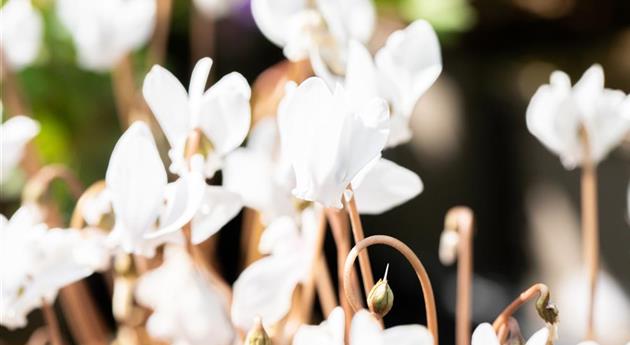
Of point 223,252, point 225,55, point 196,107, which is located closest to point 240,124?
point 196,107

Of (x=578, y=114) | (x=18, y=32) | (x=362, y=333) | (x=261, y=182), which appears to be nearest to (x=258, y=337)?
(x=362, y=333)

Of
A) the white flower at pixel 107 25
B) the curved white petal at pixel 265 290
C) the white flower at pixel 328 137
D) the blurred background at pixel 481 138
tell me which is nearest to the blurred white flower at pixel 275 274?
Result: the curved white petal at pixel 265 290

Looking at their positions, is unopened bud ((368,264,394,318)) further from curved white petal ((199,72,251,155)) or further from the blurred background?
the blurred background

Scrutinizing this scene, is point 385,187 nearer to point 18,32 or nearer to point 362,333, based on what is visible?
point 362,333

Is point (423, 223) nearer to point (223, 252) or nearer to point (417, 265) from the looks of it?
point (223, 252)

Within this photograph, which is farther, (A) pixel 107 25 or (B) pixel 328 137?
(A) pixel 107 25

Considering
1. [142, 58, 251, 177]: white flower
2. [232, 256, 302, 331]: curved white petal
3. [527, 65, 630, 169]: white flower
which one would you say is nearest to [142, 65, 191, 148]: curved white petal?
[142, 58, 251, 177]: white flower
